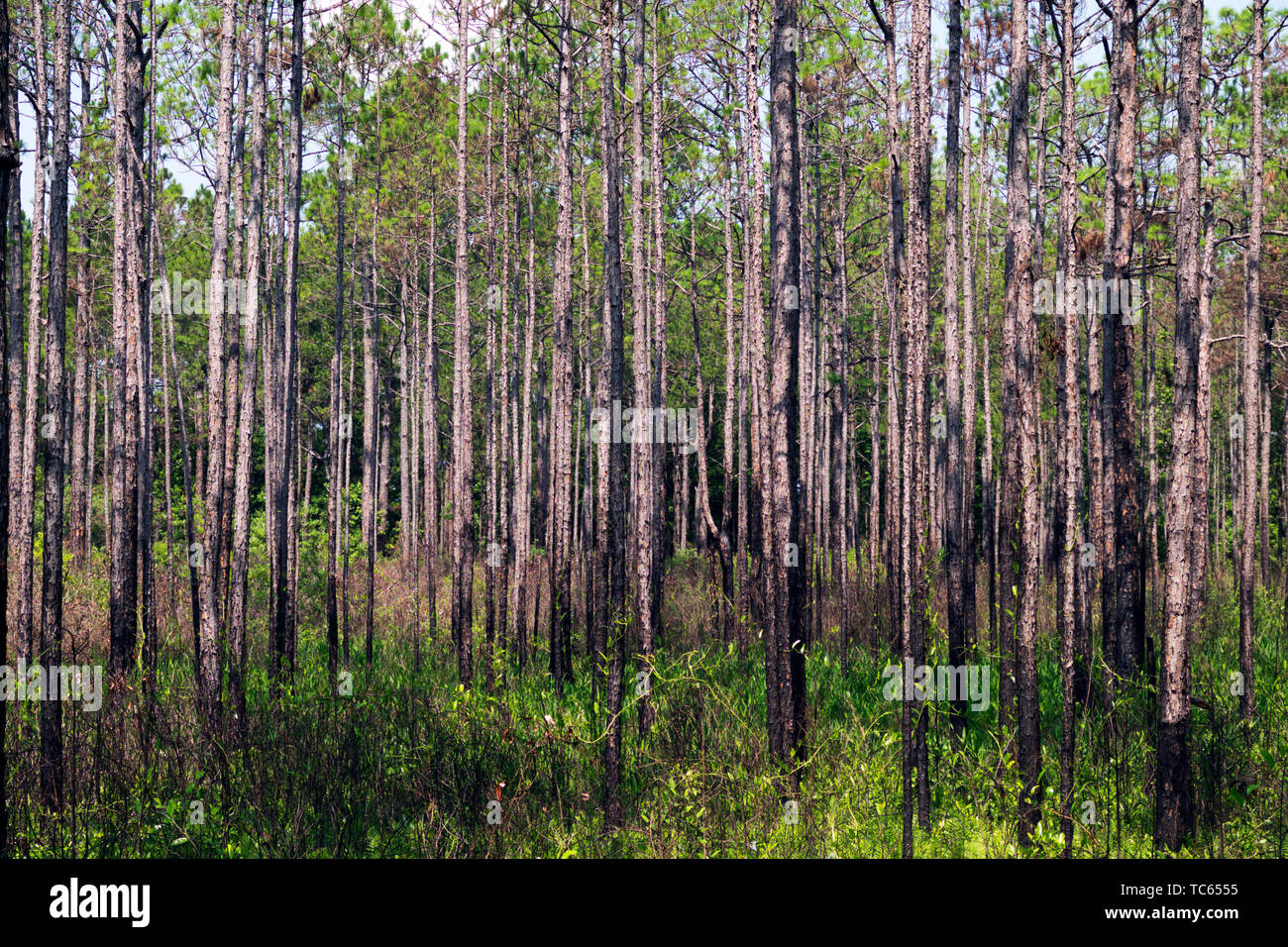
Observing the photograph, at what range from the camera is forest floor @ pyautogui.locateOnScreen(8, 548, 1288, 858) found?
517 cm

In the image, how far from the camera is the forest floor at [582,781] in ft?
17.0

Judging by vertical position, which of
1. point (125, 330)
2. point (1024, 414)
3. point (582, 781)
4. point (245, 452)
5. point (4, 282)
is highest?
point (125, 330)

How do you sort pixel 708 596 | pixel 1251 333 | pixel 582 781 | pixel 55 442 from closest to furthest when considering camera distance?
1. pixel 55 442
2. pixel 582 781
3. pixel 1251 333
4. pixel 708 596

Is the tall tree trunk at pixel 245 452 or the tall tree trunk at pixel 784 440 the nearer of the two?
the tall tree trunk at pixel 784 440

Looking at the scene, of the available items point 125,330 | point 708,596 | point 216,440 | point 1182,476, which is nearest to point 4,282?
point 216,440

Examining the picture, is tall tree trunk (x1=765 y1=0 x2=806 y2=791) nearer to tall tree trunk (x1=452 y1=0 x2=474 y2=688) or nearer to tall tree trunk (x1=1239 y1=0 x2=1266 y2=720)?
tall tree trunk (x1=452 y1=0 x2=474 y2=688)

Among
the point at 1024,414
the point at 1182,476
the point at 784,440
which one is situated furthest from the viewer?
the point at 784,440

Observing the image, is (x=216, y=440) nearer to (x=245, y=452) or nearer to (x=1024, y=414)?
(x=245, y=452)

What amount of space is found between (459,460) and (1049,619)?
28.2 ft

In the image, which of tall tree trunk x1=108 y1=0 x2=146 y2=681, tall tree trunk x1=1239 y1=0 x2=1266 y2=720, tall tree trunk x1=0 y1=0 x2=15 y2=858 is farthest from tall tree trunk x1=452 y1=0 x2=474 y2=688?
tall tree trunk x1=1239 y1=0 x2=1266 y2=720

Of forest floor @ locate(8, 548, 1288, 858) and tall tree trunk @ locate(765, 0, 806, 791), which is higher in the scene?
tall tree trunk @ locate(765, 0, 806, 791)

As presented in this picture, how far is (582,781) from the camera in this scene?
6199mm

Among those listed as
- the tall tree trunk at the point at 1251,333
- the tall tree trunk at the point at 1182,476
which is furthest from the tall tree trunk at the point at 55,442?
the tall tree trunk at the point at 1251,333

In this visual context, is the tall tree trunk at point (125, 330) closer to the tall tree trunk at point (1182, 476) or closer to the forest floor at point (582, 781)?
the forest floor at point (582, 781)
